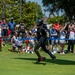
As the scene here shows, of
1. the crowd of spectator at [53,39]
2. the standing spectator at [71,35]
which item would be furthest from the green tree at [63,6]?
the standing spectator at [71,35]

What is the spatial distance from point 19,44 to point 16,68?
8.57 meters

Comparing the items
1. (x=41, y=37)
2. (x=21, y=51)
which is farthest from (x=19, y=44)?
(x=41, y=37)

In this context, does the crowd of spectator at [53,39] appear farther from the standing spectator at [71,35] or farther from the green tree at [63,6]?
the green tree at [63,6]

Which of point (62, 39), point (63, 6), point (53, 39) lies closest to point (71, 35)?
point (62, 39)

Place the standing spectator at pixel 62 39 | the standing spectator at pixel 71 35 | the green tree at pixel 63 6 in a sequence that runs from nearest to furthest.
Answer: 1. the standing spectator at pixel 62 39
2. the standing spectator at pixel 71 35
3. the green tree at pixel 63 6

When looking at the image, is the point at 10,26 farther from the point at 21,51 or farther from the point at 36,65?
the point at 36,65

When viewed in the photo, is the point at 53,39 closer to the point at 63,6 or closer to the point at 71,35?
the point at 71,35

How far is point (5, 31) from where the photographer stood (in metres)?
28.2

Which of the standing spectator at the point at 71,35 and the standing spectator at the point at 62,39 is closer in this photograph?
the standing spectator at the point at 62,39

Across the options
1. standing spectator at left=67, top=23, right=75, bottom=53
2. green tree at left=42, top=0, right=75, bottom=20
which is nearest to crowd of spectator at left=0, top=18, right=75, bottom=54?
standing spectator at left=67, top=23, right=75, bottom=53

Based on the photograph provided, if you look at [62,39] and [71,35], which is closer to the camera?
[62,39]

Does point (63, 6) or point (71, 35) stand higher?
point (63, 6)

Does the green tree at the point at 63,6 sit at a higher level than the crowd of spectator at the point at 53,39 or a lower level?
higher

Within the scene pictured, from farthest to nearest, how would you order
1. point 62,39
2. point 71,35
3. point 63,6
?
point 63,6 → point 71,35 → point 62,39
